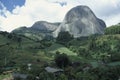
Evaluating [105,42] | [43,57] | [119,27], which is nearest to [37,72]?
[43,57]

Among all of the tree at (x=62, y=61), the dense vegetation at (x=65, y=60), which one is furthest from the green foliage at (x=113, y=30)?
the tree at (x=62, y=61)

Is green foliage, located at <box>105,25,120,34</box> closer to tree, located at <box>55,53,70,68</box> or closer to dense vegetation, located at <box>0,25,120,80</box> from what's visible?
dense vegetation, located at <box>0,25,120,80</box>

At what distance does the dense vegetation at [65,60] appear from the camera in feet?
237

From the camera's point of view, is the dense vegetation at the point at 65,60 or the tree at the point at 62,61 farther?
the tree at the point at 62,61

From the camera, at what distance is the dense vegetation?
72250mm

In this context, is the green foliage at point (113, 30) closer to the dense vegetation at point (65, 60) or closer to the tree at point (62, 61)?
the dense vegetation at point (65, 60)

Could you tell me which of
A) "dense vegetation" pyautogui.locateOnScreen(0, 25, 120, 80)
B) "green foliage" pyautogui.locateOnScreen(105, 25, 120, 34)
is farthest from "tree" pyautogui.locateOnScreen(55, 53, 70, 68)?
"green foliage" pyautogui.locateOnScreen(105, 25, 120, 34)

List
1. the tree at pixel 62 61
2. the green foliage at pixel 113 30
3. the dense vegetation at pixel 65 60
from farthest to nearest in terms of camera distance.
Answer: the green foliage at pixel 113 30 → the tree at pixel 62 61 → the dense vegetation at pixel 65 60

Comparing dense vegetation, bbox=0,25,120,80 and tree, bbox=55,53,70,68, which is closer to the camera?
dense vegetation, bbox=0,25,120,80

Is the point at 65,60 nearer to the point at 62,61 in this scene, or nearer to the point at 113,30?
the point at 62,61

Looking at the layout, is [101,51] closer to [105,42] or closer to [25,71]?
[105,42]

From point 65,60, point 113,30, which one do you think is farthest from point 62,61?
point 113,30

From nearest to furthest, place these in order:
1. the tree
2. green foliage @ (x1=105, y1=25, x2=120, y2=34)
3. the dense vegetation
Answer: the dense vegetation → the tree → green foliage @ (x1=105, y1=25, x2=120, y2=34)

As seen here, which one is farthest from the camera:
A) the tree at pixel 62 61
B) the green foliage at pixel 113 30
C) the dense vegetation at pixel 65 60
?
the green foliage at pixel 113 30
